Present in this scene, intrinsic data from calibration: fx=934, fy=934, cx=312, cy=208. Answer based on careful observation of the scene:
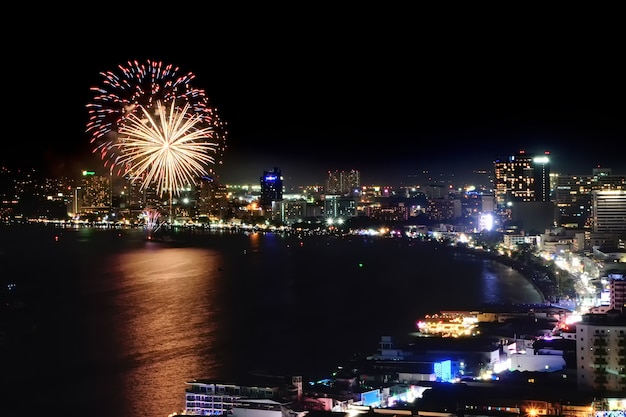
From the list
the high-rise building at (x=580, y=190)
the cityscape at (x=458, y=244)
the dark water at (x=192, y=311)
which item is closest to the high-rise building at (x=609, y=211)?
the cityscape at (x=458, y=244)

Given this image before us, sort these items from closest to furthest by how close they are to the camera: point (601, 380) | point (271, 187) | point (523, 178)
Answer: point (601, 380)
point (523, 178)
point (271, 187)

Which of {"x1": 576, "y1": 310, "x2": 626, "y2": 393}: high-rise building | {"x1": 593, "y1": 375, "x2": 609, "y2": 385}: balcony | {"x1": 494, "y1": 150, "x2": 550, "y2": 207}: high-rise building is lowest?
{"x1": 593, "y1": 375, "x2": 609, "y2": 385}: balcony

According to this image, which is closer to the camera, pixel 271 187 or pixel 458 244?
pixel 458 244

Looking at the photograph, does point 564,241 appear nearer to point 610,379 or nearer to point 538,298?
point 538,298

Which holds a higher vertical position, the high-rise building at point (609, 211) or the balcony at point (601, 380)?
the high-rise building at point (609, 211)

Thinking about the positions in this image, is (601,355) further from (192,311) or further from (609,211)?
(609,211)

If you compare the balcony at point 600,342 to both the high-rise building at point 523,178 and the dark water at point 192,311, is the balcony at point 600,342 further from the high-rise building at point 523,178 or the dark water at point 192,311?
the high-rise building at point 523,178

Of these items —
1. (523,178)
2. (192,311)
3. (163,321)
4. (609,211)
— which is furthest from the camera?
(523,178)

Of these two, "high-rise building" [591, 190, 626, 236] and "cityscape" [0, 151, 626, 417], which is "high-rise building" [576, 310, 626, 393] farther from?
"high-rise building" [591, 190, 626, 236]

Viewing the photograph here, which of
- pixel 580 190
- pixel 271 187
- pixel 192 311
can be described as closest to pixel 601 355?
pixel 192 311

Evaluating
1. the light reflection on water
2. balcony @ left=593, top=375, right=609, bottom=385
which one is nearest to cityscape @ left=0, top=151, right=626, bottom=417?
balcony @ left=593, top=375, right=609, bottom=385
